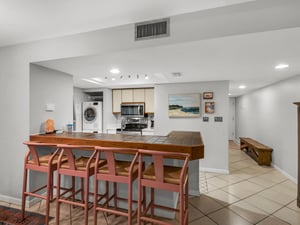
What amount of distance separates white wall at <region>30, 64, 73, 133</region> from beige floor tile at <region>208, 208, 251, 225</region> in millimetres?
2789

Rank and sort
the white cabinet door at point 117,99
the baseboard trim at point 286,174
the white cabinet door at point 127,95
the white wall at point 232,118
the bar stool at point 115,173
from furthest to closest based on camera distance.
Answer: the white wall at point 232,118
the white cabinet door at point 117,99
the white cabinet door at point 127,95
the baseboard trim at point 286,174
the bar stool at point 115,173

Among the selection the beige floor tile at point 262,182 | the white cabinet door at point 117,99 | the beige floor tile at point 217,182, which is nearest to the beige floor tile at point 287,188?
the beige floor tile at point 262,182

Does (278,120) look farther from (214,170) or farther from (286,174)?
(214,170)

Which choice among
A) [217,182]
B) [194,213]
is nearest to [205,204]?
[194,213]

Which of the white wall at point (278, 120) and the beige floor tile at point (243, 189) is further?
the white wall at point (278, 120)

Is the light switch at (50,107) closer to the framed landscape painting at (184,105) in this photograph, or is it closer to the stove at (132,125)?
the stove at (132,125)

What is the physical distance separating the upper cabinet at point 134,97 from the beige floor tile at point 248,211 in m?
3.14

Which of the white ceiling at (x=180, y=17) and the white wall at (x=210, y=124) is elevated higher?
the white ceiling at (x=180, y=17)

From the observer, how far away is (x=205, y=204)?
2.65 meters

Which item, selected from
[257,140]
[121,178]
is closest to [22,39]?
[121,178]

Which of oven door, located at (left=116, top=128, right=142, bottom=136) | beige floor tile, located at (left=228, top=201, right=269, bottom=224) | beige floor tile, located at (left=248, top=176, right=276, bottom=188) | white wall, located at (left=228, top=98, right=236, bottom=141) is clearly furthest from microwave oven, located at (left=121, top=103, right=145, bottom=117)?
white wall, located at (left=228, top=98, right=236, bottom=141)

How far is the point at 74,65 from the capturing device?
2689 mm

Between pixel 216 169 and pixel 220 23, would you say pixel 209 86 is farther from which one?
pixel 220 23

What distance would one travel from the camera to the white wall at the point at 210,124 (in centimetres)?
405
